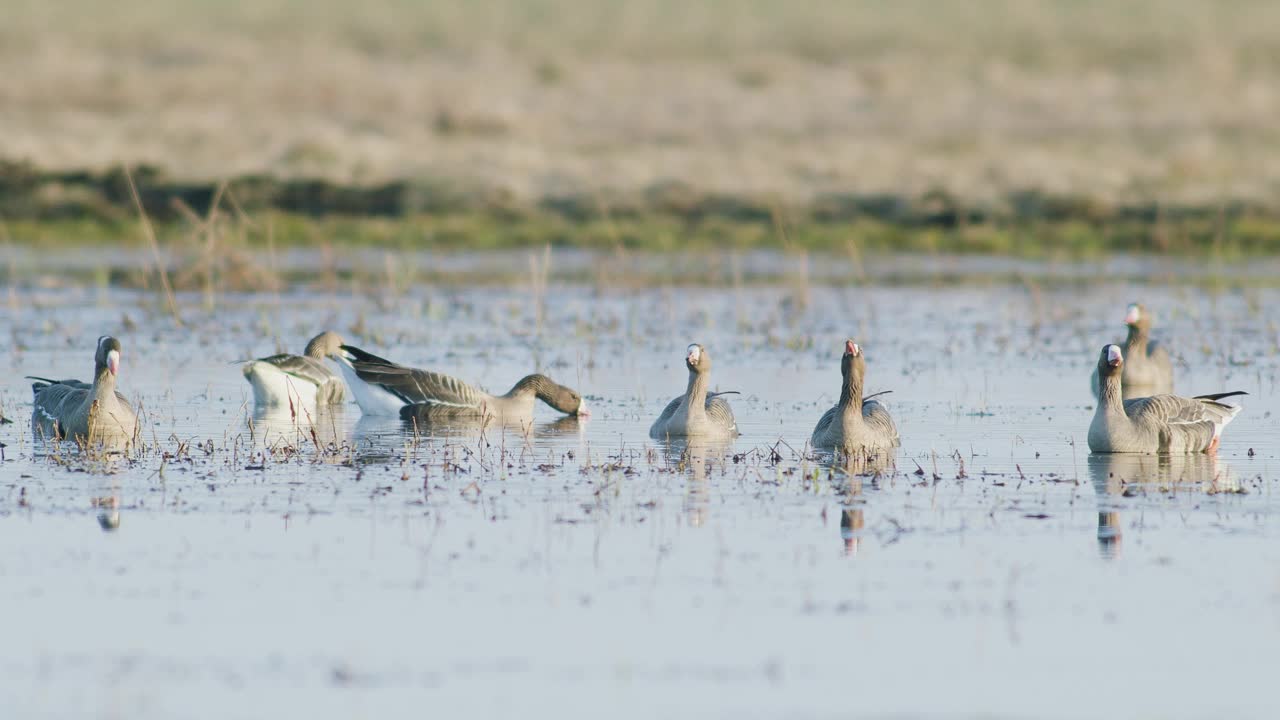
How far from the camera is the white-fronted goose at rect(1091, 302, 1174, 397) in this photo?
58.5ft

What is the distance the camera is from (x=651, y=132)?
55156mm

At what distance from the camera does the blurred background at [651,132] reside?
39.2 metres

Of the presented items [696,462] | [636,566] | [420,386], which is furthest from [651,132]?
[636,566]

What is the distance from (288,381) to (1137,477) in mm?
7324

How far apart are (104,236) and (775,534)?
94.4 feet

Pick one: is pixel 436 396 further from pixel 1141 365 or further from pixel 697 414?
pixel 1141 365

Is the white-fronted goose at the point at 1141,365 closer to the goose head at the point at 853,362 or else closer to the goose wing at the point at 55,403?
the goose head at the point at 853,362

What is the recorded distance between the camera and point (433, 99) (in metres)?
60.8

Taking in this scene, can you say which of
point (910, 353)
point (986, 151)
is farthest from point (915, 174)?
point (910, 353)

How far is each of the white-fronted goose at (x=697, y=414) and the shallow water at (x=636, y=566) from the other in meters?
0.30

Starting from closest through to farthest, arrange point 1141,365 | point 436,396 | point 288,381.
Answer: point 436,396, point 288,381, point 1141,365

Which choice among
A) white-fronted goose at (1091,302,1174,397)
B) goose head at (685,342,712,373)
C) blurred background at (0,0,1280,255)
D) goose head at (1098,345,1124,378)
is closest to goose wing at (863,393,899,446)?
goose head at (685,342,712,373)

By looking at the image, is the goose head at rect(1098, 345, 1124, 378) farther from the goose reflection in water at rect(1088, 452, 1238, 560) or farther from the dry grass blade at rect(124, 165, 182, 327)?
the dry grass blade at rect(124, 165, 182, 327)

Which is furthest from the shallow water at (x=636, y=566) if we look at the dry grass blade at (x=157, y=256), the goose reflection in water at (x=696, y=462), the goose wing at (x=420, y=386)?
the dry grass blade at (x=157, y=256)
